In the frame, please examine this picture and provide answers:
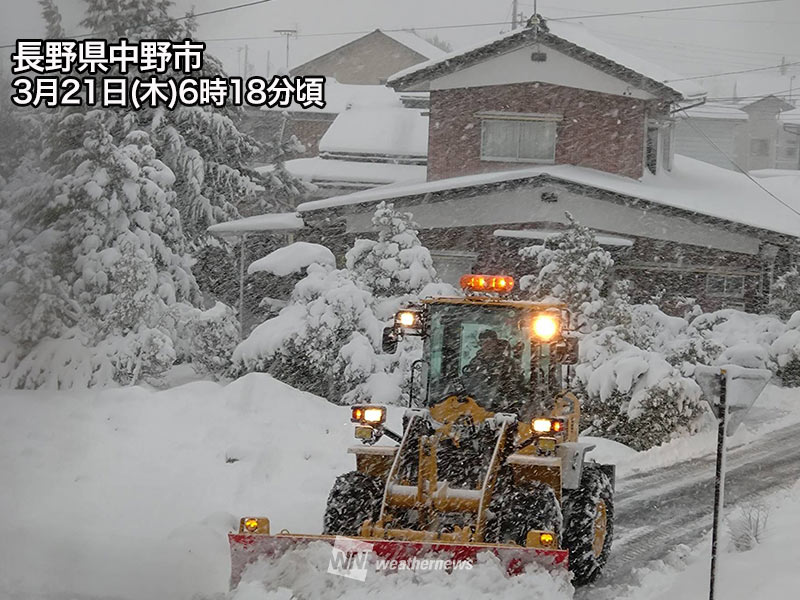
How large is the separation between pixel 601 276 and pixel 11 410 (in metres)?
8.65

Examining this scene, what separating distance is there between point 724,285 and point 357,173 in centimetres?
1002

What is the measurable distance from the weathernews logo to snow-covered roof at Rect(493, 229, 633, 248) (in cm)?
1387

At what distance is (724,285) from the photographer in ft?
68.2

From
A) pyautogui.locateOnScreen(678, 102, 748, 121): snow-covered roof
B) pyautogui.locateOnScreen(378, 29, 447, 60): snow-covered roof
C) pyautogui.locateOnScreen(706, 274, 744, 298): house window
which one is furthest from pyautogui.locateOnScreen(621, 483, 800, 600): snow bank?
pyautogui.locateOnScreen(678, 102, 748, 121): snow-covered roof

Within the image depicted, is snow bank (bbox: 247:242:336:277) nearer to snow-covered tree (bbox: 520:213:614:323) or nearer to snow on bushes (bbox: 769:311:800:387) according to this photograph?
snow-covered tree (bbox: 520:213:614:323)

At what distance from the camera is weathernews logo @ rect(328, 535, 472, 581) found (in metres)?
5.92

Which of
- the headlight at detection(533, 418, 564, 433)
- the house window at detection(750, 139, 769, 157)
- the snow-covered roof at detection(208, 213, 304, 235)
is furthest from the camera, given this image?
the house window at detection(750, 139, 769, 157)

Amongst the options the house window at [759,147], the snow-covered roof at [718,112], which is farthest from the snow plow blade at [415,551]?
the house window at [759,147]

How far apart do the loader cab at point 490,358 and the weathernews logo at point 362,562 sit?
5.05 feet

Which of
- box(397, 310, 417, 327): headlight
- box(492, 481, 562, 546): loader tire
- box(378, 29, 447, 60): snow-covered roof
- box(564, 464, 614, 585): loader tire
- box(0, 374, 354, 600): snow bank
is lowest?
box(0, 374, 354, 600): snow bank

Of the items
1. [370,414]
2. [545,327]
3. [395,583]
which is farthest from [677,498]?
[395,583]

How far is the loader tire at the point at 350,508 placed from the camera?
7043 millimetres

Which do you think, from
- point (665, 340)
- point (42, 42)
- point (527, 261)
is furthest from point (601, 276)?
point (42, 42)

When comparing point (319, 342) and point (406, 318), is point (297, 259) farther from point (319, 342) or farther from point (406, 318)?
point (406, 318)
